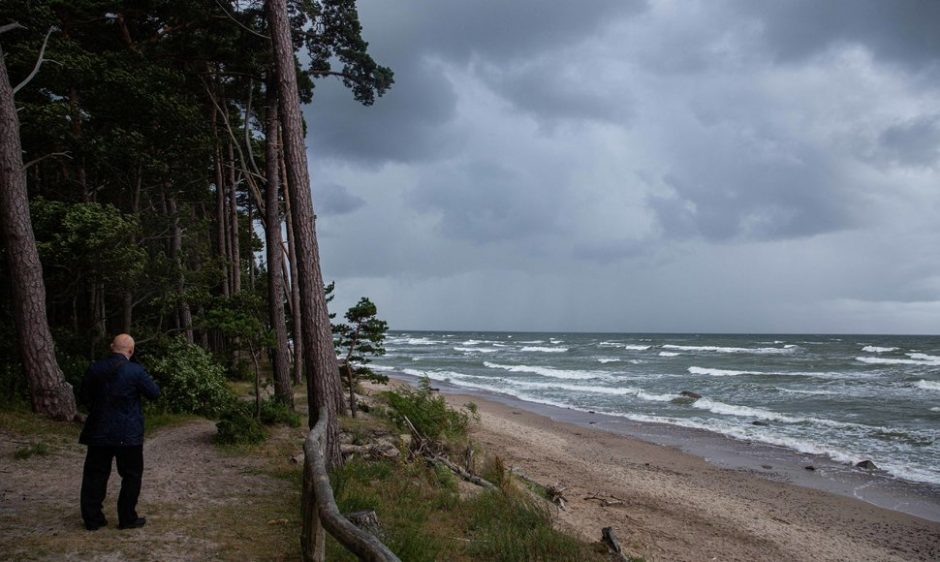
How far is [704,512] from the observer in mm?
9938

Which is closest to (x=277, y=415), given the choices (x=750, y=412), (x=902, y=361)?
(x=750, y=412)

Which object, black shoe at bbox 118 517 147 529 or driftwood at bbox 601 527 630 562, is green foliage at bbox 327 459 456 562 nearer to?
black shoe at bbox 118 517 147 529

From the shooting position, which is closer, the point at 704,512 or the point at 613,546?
the point at 613,546

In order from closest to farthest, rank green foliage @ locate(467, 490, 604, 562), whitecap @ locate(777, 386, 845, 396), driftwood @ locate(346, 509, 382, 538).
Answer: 1. driftwood @ locate(346, 509, 382, 538)
2. green foliage @ locate(467, 490, 604, 562)
3. whitecap @ locate(777, 386, 845, 396)

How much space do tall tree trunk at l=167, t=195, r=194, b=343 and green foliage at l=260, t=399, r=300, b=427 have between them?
3.15 metres

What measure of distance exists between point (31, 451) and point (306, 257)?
462 centimetres

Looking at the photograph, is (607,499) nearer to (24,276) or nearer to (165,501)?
(165,501)

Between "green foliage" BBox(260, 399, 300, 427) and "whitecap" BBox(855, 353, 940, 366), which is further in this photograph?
"whitecap" BBox(855, 353, 940, 366)

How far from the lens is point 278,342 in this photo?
1151 cm

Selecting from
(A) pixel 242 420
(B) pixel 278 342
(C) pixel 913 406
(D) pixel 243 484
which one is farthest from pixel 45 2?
(C) pixel 913 406

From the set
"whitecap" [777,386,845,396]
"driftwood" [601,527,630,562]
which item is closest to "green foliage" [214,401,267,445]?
"driftwood" [601,527,630,562]

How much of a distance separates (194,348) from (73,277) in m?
3.01

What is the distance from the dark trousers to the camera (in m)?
4.59

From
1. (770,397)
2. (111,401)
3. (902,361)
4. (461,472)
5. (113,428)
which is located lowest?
(902,361)
